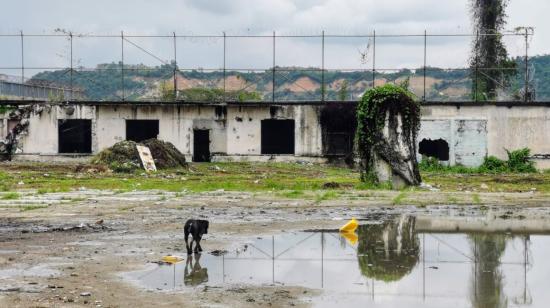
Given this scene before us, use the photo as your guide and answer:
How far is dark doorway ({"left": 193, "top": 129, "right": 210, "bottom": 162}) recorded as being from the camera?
45.4m

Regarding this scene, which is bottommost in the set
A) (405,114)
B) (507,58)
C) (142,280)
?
(142,280)

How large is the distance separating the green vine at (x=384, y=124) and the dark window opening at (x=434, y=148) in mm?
17236

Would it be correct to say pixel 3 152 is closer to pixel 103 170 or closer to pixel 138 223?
pixel 103 170

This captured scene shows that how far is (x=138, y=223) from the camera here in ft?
52.5

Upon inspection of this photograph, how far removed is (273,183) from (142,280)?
58.3ft

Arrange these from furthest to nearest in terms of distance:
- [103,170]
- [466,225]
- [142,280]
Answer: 1. [103,170]
2. [466,225]
3. [142,280]

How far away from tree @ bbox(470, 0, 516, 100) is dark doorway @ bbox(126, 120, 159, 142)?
16804 mm

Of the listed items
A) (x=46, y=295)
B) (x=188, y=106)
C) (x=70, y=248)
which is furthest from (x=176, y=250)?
(x=188, y=106)

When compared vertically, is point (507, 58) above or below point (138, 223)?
above

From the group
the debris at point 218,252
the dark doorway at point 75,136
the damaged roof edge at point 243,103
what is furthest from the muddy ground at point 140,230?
the dark doorway at point 75,136

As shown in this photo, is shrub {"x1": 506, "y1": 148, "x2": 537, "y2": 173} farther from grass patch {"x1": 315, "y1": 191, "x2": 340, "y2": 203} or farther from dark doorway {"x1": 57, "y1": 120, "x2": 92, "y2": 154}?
dark doorway {"x1": 57, "y1": 120, "x2": 92, "y2": 154}

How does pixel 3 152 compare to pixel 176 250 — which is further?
pixel 3 152

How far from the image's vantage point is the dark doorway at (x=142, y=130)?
4612cm

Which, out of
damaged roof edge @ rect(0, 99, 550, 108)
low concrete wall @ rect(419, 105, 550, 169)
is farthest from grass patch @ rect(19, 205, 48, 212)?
low concrete wall @ rect(419, 105, 550, 169)
